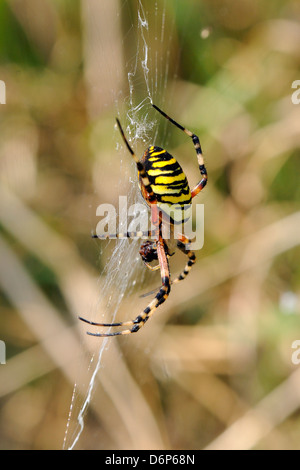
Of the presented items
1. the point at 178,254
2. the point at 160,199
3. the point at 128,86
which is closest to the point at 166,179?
the point at 160,199

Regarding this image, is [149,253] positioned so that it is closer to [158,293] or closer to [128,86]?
[158,293]

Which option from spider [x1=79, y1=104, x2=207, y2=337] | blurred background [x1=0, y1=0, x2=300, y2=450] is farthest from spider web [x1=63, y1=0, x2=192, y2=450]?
spider [x1=79, y1=104, x2=207, y2=337]

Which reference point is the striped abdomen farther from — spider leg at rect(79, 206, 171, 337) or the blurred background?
the blurred background

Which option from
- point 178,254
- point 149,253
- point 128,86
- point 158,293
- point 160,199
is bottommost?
point 178,254

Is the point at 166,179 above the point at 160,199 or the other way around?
above

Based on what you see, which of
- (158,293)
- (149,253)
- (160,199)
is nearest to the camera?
(160,199)
